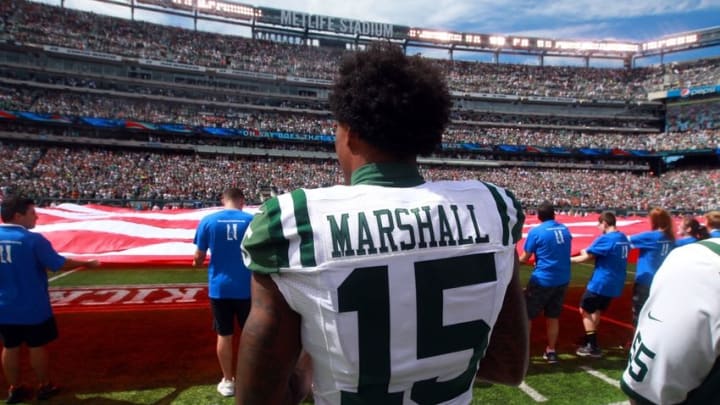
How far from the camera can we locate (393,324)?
1072mm

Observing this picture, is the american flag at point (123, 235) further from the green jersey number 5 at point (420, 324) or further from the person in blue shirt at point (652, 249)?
the green jersey number 5 at point (420, 324)

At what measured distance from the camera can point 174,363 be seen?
5.10 meters

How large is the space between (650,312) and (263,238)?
48.3 inches

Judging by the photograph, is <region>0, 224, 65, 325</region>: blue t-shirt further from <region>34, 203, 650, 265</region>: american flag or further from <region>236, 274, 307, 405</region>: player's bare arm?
<region>236, 274, 307, 405</region>: player's bare arm

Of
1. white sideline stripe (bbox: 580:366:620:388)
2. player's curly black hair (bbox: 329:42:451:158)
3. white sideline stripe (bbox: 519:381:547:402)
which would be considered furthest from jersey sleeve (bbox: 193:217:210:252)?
white sideline stripe (bbox: 580:366:620:388)

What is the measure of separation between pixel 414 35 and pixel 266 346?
5454 cm

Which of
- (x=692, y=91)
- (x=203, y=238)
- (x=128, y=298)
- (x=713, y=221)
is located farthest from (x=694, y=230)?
(x=692, y=91)

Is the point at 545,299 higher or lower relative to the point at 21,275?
lower

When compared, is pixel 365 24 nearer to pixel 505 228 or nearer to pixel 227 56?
pixel 227 56

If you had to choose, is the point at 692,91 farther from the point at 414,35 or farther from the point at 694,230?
the point at 694,230

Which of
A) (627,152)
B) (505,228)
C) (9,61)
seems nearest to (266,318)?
(505,228)

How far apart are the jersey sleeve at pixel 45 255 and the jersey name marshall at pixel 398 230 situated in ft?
13.7

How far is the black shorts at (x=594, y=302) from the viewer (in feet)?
18.2

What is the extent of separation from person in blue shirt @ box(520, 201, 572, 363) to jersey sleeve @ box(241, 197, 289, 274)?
15.8ft
